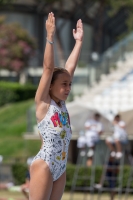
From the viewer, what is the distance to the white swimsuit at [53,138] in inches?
263

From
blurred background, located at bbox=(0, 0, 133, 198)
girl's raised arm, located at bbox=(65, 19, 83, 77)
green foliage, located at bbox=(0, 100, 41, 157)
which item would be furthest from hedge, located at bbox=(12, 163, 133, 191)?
girl's raised arm, located at bbox=(65, 19, 83, 77)

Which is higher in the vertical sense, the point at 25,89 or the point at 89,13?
the point at 89,13

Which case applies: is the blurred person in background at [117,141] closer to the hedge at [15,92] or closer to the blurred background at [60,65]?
the blurred background at [60,65]

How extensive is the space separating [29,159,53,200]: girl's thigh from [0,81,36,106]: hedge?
3331cm

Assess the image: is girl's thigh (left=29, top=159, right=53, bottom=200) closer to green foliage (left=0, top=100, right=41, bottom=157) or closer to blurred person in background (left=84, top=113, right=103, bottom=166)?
blurred person in background (left=84, top=113, right=103, bottom=166)

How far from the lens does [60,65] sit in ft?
135

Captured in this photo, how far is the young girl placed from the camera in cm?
659

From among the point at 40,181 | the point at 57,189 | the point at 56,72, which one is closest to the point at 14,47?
the point at 56,72

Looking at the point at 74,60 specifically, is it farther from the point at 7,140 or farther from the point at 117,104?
the point at 7,140

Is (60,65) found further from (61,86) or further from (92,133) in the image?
(61,86)

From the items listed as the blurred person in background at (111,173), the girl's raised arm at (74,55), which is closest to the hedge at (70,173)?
the blurred person in background at (111,173)

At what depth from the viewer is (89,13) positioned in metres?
51.9

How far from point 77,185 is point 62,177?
483 inches

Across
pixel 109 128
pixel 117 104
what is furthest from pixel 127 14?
pixel 109 128
